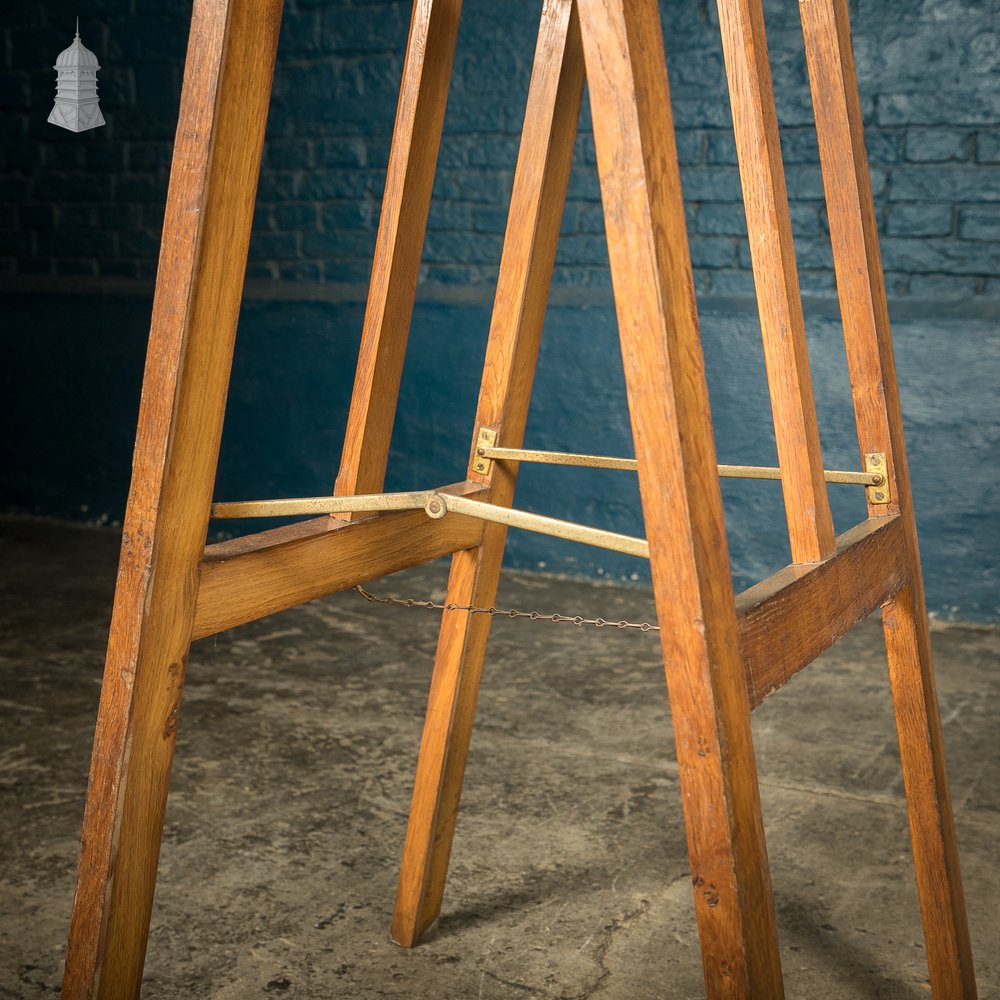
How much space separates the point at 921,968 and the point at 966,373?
7.23ft

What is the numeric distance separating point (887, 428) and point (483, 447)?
0.44 m

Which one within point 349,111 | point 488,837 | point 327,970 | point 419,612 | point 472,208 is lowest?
point 327,970

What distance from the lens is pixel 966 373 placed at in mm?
3410

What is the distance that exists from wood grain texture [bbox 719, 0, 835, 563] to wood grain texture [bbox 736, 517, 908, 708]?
4cm

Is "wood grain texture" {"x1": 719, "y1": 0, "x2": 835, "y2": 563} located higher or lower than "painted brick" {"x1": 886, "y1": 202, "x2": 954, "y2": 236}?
lower

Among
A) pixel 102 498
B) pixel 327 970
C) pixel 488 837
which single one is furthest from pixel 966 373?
pixel 102 498

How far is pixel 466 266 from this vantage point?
4.09 metres

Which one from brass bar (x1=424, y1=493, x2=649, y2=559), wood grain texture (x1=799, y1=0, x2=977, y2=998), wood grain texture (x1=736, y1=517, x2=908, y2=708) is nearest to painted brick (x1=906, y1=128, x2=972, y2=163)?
wood grain texture (x1=799, y1=0, x2=977, y2=998)

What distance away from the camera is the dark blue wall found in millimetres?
3412

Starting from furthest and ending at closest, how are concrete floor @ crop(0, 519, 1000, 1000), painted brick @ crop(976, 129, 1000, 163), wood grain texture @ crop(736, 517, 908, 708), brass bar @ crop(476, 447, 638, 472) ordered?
Answer: painted brick @ crop(976, 129, 1000, 163), concrete floor @ crop(0, 519, 1000, 1000), brass bar @ crop(476, 447, 638, 472), wood grain texture @ crop(736, 517, 908, 708)

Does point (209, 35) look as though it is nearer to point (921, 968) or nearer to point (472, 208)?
point (921, 968)

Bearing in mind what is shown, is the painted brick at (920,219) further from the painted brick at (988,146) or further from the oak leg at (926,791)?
the oak leg at (926,791)

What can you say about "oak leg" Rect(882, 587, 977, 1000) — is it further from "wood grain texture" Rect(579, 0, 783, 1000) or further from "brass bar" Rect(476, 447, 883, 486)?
"wood grain texture" Rect(579, 0, 783, 1000)

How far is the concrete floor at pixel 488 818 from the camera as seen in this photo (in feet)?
5.15
